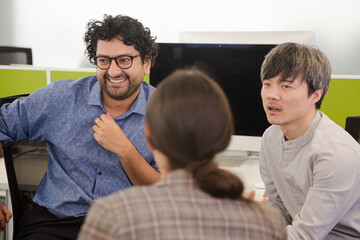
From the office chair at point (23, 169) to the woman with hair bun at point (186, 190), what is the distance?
2.88 ft

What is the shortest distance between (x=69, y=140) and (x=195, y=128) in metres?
0.88

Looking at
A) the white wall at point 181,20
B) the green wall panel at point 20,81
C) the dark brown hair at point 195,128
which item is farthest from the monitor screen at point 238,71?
the white wall at point 181,20

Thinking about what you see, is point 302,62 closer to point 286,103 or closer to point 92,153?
point 286,103

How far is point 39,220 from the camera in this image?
1490mm

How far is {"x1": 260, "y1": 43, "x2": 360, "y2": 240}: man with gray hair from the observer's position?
4.24ft

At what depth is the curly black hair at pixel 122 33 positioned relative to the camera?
1570mm

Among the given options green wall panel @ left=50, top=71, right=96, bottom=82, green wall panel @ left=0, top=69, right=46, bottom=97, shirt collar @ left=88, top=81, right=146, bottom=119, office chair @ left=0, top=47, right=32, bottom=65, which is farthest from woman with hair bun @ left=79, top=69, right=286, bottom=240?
office chair @ left=0, top=47, right=32, bottom=65

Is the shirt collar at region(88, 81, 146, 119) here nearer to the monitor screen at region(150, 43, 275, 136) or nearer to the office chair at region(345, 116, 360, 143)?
the monitor screen at region(150, 43, 275, 136)

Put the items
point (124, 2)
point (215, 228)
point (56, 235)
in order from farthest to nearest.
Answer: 1. point (124, 2)
2. point (56, 235)
3. point (215, 228)

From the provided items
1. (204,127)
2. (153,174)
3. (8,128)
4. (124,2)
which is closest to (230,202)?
(204,127)

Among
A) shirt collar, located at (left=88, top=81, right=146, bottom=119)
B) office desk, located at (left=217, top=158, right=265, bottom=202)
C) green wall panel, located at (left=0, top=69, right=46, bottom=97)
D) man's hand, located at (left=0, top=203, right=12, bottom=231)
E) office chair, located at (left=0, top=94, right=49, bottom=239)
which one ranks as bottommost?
man's hand, located at (left=0, top=203, right=12, bottom=231)

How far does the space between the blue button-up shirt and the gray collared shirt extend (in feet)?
1.57

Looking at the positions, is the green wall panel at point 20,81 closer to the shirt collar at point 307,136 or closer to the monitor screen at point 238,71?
the monitor screen at point 238,71

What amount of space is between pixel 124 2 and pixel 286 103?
159 inches
